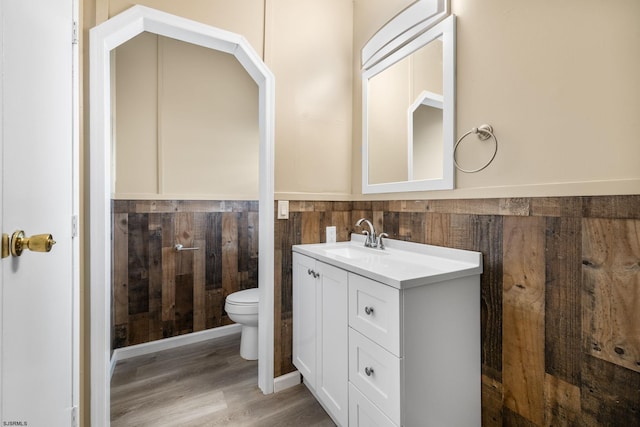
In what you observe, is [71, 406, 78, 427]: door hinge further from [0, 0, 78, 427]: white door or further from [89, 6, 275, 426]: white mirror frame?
[89, 6, 275, 426]: white mirror frame

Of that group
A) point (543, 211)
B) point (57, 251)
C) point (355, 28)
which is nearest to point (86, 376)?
point (57, 251)

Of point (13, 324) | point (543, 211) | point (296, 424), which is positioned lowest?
point (296, 424)

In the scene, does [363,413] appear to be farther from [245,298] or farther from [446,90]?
[446,90]

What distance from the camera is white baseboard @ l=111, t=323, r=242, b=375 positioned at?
2.28 metres

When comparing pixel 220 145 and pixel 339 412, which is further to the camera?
pixel 220 145

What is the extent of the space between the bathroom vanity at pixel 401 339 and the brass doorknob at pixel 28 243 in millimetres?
1057

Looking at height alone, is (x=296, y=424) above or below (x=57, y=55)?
below

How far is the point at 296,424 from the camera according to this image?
5.25 feet

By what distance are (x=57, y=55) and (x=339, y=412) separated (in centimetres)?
192

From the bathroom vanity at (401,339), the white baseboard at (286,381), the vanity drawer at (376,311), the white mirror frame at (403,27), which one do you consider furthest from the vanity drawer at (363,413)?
the white mirror frame at (403,27)

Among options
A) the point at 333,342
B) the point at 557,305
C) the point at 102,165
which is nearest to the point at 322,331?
the point at 333,342

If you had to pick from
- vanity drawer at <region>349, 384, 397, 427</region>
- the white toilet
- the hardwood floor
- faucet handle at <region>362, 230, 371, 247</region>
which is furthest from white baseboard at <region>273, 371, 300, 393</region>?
faucet handle at <region>362, 230, 371, 247</region>

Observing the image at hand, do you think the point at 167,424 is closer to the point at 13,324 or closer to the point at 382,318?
the point at 13,324

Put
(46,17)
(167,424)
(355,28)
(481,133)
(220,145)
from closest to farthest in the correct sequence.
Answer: (46,17)
(481,133)
(167,424)
(355,28)
(220,145)
